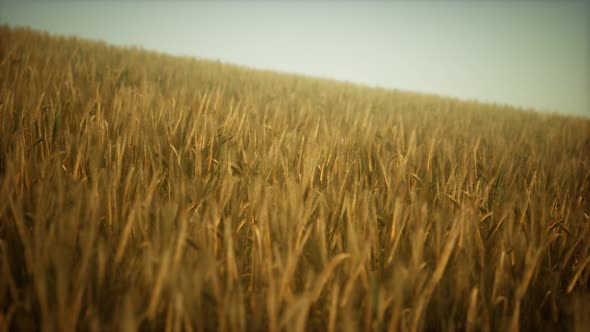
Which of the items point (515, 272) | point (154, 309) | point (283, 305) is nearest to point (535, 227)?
point (515, 272)

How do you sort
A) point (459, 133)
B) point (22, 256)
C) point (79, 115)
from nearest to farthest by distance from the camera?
point (22, 256), point (79, 115), point (459, 133)

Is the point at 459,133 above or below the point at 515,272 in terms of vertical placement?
above

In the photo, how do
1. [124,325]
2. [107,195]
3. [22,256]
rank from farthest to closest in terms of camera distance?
[107,195] → [22,256] → [124,325]

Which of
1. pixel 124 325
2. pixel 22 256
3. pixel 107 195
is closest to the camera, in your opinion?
pixel 124 325

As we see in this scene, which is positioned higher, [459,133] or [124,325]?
[459,133]

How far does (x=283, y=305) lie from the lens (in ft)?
1.14

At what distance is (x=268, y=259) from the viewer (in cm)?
38

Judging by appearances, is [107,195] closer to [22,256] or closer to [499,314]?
[22,256]

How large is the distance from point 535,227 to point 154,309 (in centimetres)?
70

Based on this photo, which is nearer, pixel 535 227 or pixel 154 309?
pixel 154 309

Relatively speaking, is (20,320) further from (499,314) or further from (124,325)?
(499,314)

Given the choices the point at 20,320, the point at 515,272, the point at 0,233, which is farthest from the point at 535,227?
the point at 0,233

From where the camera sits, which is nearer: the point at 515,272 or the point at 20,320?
the point at 20,320

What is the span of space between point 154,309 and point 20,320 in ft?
0.44
